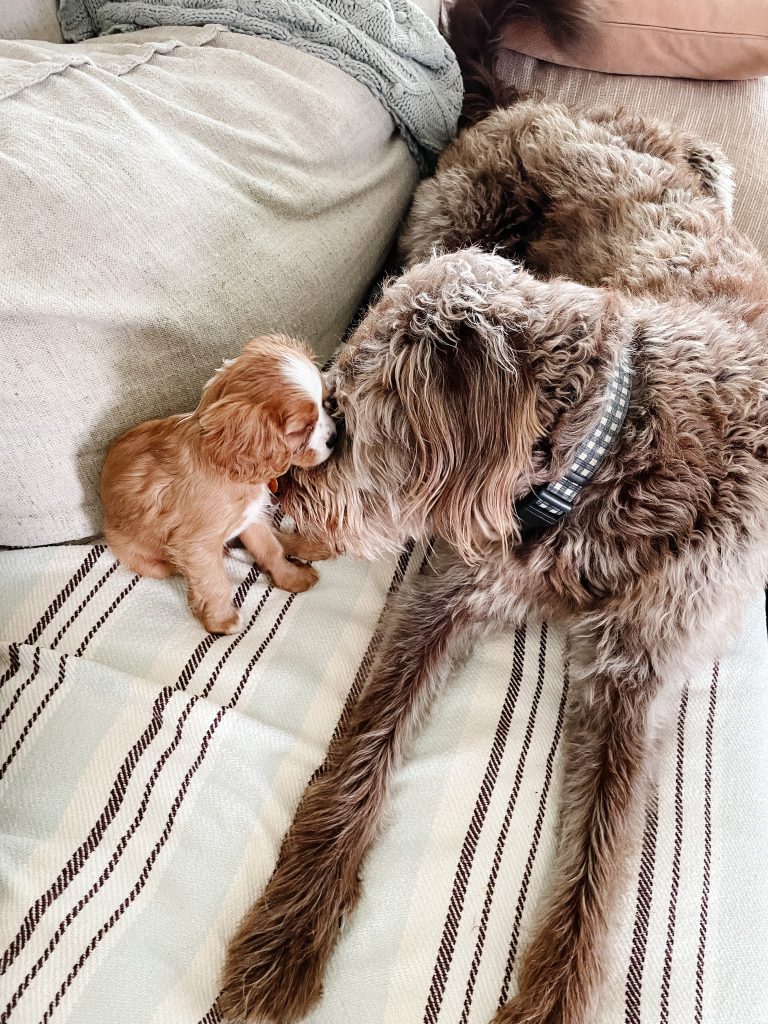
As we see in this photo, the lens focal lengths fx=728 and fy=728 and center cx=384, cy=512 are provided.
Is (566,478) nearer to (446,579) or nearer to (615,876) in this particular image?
(446,579)

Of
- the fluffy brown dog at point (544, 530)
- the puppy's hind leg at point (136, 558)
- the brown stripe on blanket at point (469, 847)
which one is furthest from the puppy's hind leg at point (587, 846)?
the puppy's hind leg at point (136, 558)

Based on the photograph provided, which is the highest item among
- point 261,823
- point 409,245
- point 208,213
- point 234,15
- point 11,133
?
point 234,15

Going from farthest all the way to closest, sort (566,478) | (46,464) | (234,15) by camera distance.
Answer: (234,15) → (46,464) → (566,478)

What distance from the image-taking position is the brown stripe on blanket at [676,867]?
1200 mm

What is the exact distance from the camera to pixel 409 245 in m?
2.31

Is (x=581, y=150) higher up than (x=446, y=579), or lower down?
higher up

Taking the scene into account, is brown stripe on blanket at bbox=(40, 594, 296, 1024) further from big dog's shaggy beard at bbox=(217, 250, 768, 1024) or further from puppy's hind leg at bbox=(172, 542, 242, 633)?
big dog's shaggy beard at bbox=(217, 250, 768, 1024)

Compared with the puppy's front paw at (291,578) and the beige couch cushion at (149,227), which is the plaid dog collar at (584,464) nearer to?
the puppy's front paw at (291,578)

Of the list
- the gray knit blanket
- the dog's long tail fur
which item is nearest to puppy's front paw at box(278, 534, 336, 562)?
the gray knit blanket

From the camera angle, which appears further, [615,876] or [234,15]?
[234,15]

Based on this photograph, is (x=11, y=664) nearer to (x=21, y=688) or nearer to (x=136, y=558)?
(x=21, y=688)

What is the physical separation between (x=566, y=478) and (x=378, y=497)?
0.40m

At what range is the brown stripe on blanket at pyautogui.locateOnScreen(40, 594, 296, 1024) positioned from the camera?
46.2 inches

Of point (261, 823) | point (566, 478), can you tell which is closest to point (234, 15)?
point (566, 478)
